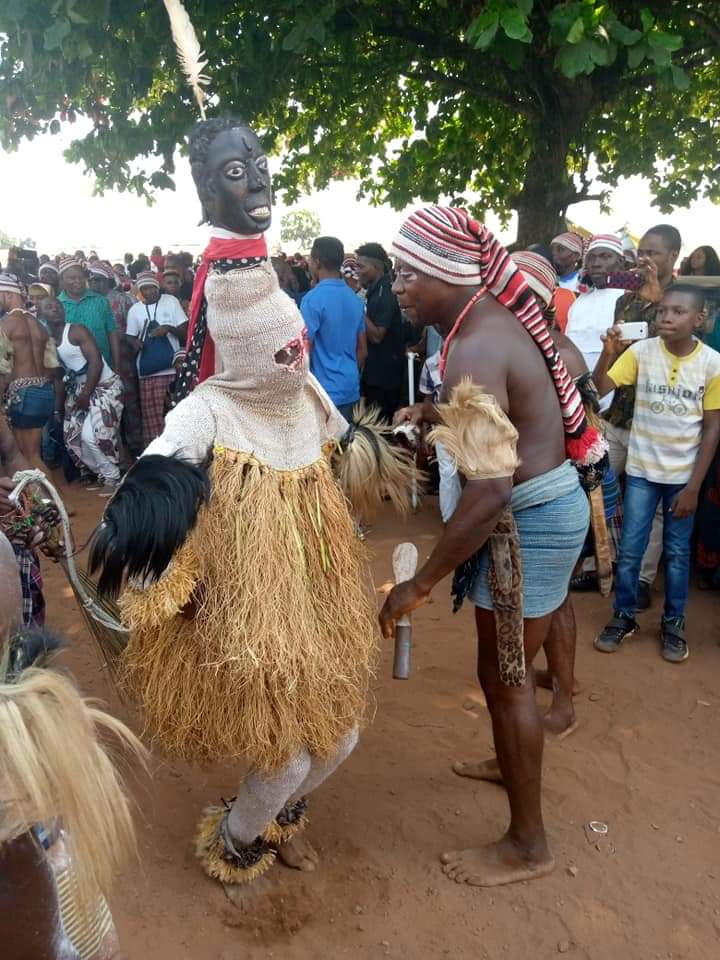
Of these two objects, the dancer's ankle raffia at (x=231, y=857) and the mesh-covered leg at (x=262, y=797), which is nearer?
the mesh-covered leg at (x=262, y=797)

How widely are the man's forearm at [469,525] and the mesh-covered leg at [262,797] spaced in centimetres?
64

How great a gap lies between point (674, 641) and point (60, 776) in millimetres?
3663

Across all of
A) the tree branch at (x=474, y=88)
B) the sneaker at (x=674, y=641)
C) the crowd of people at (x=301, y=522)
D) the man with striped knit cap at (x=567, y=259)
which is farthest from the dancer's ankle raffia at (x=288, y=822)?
the tree branch at (x=474, y=88)

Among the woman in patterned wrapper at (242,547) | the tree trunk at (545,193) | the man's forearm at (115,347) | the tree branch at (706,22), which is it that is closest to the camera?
the woman in patterned wrapper at (242,547)

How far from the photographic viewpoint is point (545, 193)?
829 cm

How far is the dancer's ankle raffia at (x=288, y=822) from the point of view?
254 centimetres

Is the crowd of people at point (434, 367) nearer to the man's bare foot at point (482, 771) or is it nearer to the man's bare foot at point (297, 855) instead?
the man's bare foot at point (482, 771)

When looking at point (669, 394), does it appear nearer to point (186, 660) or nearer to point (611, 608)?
point (611, 608)

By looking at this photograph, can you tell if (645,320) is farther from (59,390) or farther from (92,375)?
(59,390)

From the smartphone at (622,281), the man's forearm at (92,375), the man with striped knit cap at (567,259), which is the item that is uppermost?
the man with striped knit cap at (567,259)

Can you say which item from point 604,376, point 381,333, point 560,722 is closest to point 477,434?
point 560,722

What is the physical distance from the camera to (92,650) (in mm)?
4328

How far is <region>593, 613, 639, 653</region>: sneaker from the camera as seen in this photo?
13.5 ft

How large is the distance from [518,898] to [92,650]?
8.87ft
